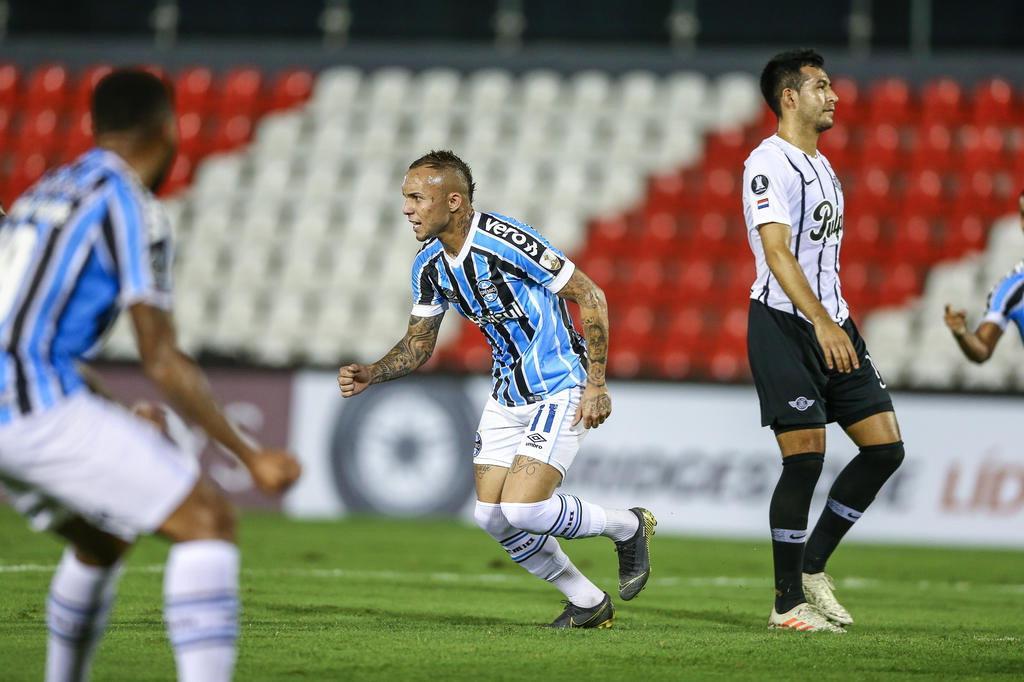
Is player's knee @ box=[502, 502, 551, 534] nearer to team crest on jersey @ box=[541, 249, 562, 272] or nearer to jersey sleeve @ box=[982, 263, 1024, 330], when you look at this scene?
team crest on jersey @ box=[541, 249, 562, 272]

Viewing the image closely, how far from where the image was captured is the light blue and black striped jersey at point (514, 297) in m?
6.53

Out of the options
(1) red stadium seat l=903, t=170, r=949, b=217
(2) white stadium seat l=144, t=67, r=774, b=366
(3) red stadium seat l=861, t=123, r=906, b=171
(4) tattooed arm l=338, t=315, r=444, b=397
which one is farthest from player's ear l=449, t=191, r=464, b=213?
(3) red stadium seat l=861, t=123, r=906, b=171

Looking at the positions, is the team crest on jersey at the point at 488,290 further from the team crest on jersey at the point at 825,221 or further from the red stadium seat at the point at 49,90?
the red stadium seat at the point at 49,90

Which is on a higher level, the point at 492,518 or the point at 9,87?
the point at 9,87

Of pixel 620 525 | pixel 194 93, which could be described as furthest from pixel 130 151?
pixel 194 93

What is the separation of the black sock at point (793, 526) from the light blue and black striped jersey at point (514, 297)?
1092 millimetres

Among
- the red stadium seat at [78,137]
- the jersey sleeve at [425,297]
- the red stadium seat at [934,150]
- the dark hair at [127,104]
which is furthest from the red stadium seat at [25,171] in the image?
the dark hair at [127,104]

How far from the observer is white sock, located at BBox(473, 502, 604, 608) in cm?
647

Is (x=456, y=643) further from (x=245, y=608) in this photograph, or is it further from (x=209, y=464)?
(x=209, y=464)

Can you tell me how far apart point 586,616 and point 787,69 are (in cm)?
260

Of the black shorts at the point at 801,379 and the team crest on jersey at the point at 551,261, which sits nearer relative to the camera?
the black shorts at the point at 801,379

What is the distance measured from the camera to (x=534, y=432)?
6.50 meters

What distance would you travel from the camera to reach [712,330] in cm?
1466

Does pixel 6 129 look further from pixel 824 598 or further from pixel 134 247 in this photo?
pixel 134 247
